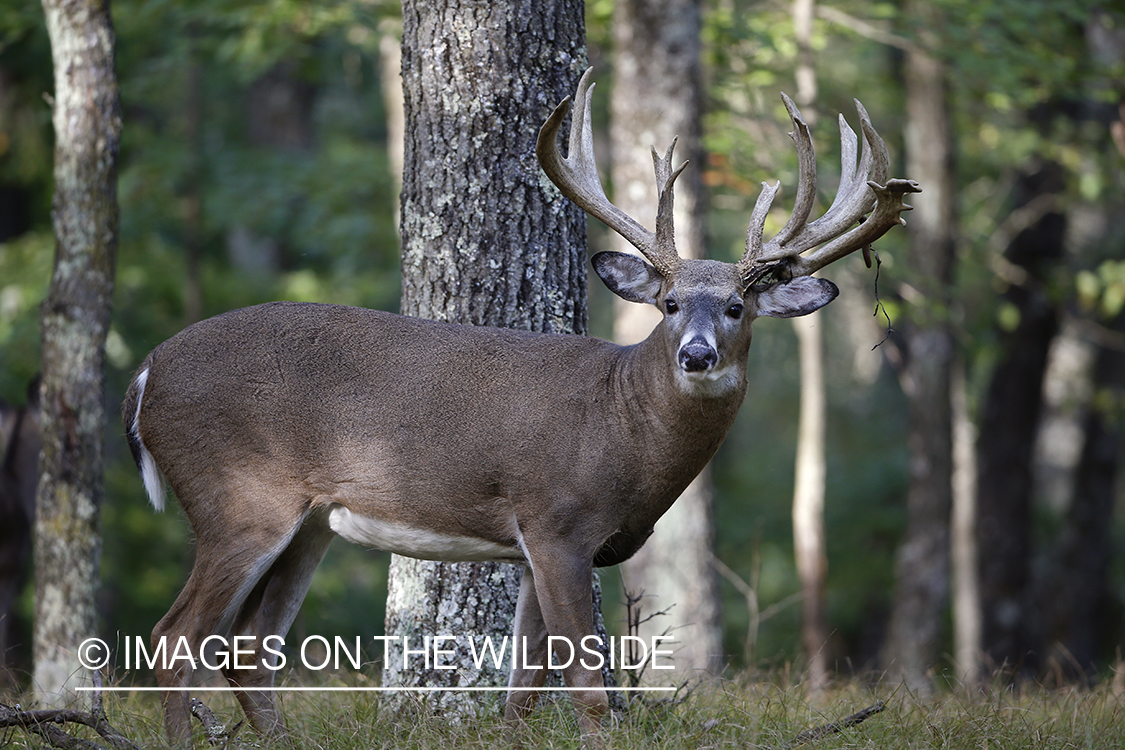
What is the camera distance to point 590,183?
175 inches

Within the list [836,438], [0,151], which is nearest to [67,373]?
[0,151]

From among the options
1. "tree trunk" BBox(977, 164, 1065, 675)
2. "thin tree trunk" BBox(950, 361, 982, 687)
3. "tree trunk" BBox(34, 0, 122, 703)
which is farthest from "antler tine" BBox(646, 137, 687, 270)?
"tree trunk" BBox(977, 164, 1065, 675)

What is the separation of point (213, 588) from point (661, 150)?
192 inches

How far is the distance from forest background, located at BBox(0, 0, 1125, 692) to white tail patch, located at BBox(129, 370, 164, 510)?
3832 millimetres

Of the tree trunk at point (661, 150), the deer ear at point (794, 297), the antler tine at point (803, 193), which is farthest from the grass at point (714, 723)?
the tree trunk at point (661, 150)

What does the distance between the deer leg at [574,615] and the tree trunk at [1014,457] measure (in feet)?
32.1

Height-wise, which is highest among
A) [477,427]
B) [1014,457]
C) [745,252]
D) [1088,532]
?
[745,252]

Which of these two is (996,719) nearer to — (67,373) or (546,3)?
(546,3)

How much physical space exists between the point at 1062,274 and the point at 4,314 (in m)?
10.0

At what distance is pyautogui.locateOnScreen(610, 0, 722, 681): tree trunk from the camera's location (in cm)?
807

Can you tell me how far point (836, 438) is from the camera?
2152 centimetres

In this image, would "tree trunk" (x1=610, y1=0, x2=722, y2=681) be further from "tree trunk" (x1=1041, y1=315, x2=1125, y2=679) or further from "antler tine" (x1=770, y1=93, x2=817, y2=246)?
"tree trunk" (x1=1041, y1=315, x2=1125, y2=679)

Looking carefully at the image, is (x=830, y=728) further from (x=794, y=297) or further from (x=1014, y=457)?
(x=1014, y=457)

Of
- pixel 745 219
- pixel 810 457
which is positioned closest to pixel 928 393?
pixel 810 457
